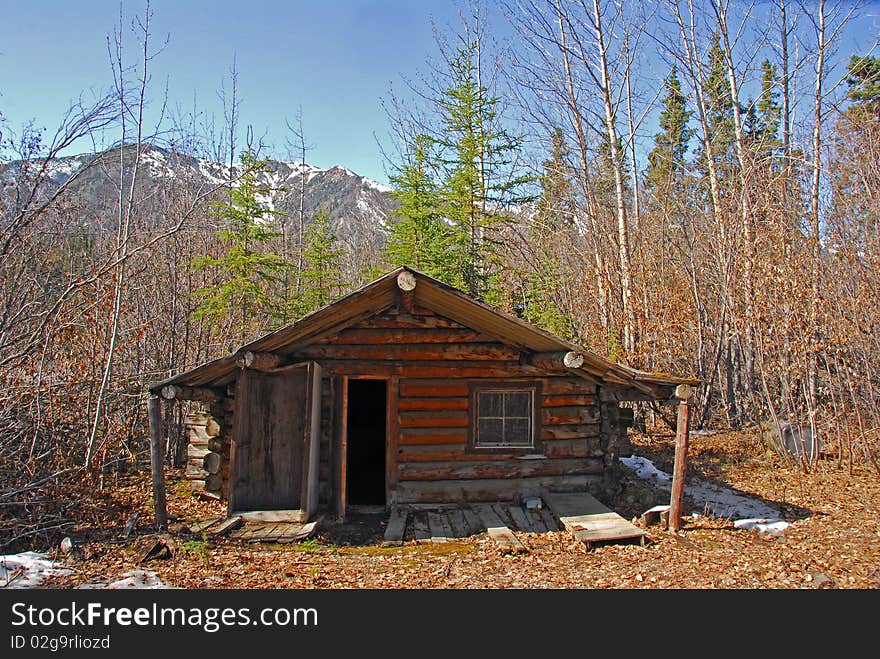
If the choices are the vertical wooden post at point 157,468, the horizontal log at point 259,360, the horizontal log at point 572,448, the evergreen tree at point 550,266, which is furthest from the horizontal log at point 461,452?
the evergreen tree at point 550,266

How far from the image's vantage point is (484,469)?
947cm

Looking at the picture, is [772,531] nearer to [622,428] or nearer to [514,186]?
[622,428]

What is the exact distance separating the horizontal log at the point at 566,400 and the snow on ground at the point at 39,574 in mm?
6214

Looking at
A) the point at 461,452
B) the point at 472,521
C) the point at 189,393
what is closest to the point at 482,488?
the point at 461,452

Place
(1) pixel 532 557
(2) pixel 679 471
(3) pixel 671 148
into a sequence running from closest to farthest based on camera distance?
1. (1) pixel 532 557
2. (2) pixel 679 471
3. (3) pixel 671 148

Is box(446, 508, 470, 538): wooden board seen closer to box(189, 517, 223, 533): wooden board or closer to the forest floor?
the forest floor

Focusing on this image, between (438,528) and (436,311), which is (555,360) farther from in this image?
(438,528)

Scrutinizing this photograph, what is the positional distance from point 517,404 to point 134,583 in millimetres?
6090

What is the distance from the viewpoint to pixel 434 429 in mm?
9477

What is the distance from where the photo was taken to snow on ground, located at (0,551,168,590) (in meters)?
5.93

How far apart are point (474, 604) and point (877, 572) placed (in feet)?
15.3

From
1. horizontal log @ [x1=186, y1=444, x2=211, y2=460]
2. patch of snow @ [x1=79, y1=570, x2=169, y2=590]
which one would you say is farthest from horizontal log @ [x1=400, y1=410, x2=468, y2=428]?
patch of snow @ [x1=79, y1=570, x2=169, y2=590]

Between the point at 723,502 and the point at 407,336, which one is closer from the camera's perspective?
the point at 407,336

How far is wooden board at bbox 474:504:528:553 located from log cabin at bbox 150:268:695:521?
349 mm
